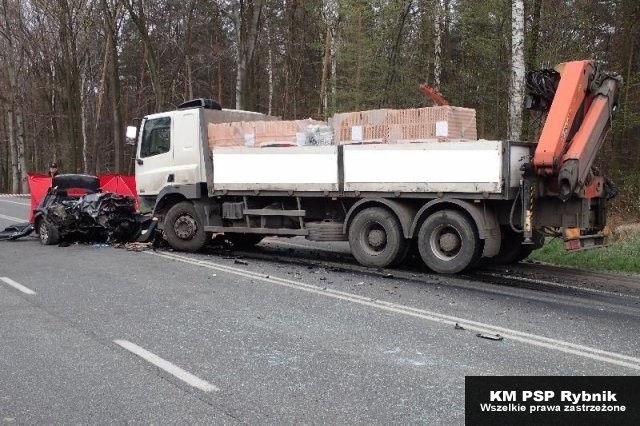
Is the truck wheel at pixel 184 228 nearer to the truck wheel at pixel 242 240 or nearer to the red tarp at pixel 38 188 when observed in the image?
the truck wheel at pixel 242 240

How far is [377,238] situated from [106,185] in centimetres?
1334

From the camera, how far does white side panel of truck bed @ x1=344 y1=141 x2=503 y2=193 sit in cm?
903

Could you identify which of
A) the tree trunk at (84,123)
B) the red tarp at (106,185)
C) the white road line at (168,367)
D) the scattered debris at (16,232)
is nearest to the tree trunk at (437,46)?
the red tarp at (106,185)

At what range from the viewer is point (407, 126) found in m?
9.91

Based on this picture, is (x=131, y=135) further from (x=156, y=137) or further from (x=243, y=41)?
(x=243, y=41)

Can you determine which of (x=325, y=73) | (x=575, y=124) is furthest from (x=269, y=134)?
(x=325, y=73)

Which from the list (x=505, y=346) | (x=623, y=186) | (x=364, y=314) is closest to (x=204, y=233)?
(x=364, y=314)

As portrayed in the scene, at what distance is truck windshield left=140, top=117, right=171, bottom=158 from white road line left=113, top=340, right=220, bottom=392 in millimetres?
7488

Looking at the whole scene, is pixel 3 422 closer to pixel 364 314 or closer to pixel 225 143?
pixel 364 314

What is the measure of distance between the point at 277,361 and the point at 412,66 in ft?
71.0

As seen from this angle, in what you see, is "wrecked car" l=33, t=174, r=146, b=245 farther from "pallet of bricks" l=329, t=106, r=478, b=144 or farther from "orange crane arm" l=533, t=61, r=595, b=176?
"orange crane arm" l=533, t=61, r=595, b=176

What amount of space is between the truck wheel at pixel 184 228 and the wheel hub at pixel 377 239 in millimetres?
3668

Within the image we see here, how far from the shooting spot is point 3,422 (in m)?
4.06

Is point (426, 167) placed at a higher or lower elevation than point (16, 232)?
higher
